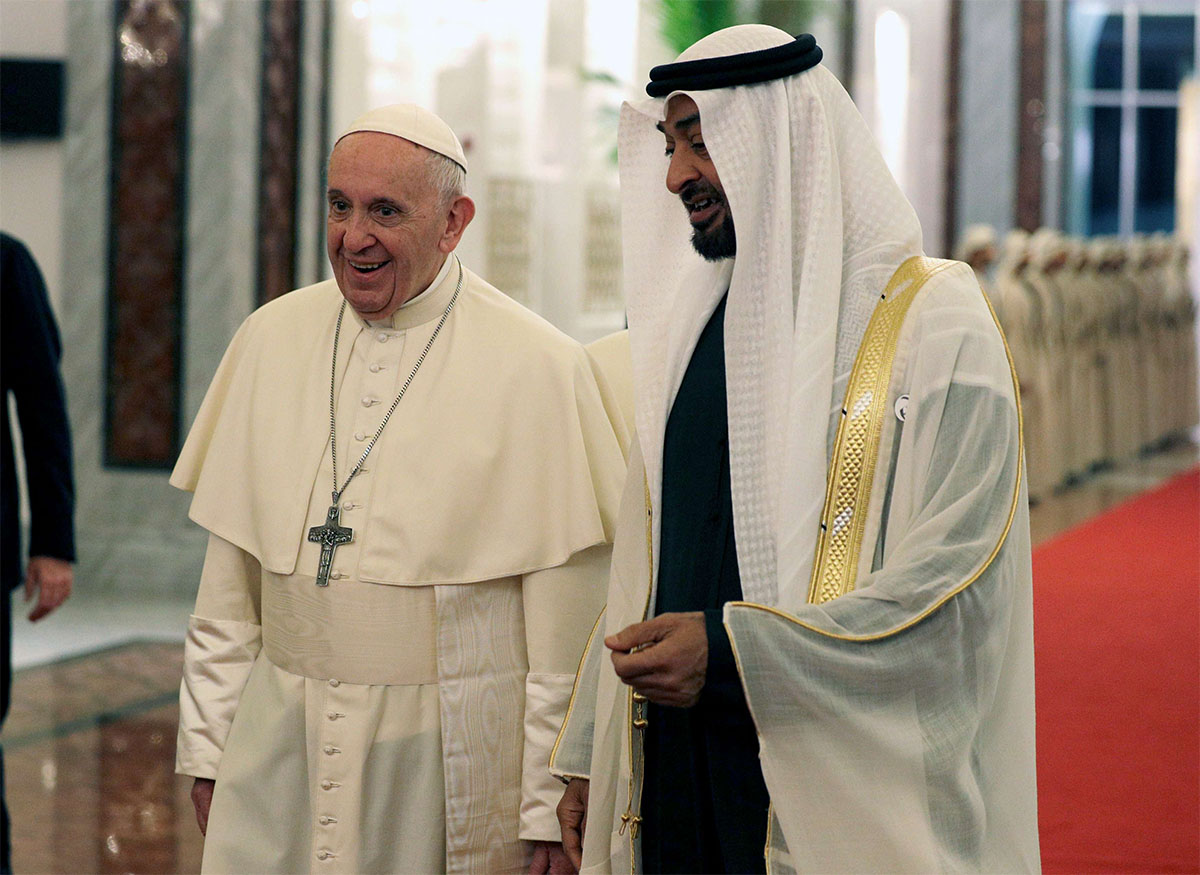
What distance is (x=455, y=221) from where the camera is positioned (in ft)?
8.68

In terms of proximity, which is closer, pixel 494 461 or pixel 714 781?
pixel 714 781

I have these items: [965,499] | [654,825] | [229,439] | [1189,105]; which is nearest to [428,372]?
[229,439]

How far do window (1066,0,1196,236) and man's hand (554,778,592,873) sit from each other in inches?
914

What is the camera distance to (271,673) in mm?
2605

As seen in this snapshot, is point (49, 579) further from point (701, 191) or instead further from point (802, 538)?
point (802, 538)

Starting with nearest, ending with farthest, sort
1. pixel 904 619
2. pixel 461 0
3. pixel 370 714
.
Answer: pixel 904 619 → pixel 370 714 → pixel 461 0

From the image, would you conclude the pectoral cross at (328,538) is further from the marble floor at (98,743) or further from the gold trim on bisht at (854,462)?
the marble floor at (98,743)

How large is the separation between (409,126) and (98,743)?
363cm

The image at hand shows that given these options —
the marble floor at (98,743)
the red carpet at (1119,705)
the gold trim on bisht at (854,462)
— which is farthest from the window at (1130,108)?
the gold trim on bisht at (854,462)

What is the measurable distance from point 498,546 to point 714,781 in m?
→ 0.64

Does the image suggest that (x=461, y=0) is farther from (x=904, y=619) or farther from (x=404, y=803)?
(x=904, y=619)

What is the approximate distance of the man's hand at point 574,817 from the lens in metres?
2.28

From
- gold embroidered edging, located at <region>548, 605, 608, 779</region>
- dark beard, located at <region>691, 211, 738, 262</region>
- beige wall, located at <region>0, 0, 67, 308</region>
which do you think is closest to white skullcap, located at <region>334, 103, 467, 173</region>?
dark beard, located at <region>691, 211, 738, 262</region>

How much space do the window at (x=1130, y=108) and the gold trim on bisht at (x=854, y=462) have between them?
23327 millimetres
